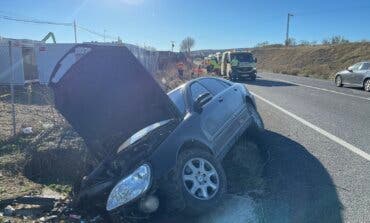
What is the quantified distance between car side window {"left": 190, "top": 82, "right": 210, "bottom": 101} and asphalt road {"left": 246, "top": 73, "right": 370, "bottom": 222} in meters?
1.57

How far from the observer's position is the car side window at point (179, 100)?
577 centimetres

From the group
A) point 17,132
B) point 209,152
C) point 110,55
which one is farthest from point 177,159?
point 17,132

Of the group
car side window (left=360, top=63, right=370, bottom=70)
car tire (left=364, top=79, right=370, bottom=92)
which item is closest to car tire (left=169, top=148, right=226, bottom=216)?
car tire (left=364, top=79, right=370, bottom=92)

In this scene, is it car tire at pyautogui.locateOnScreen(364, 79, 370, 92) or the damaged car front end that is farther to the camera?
car tire at pyautogui.locateOnScreen(364, 79, 370, 92)

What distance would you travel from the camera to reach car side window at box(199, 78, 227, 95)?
722cm

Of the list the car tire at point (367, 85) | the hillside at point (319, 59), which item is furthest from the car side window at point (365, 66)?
the hillside at point (319, 59)

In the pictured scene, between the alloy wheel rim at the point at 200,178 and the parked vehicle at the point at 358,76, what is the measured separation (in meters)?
18.2

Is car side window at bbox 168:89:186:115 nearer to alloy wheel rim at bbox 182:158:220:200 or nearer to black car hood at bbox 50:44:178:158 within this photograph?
black car hood at bbox 50:44:178:158

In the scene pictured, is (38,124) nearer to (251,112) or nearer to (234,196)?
(251,112)

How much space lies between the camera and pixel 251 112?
8.23 metres

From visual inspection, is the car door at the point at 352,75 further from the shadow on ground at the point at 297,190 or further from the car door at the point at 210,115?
the car door at the point at 210,115

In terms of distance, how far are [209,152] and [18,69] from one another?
18.6m

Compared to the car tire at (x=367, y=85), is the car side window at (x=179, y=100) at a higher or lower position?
higher

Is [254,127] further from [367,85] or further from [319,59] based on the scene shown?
[319,59]
